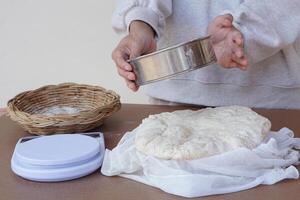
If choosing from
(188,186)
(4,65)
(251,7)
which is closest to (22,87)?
A: (4,65)

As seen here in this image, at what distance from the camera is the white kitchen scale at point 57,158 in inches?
24.2

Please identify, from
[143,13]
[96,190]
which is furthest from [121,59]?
[96,190]

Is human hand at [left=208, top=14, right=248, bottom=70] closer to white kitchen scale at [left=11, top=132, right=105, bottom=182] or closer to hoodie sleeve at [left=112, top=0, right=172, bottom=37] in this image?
hoodie sleeve at [left=112, top=0, right=172, bottom=37]

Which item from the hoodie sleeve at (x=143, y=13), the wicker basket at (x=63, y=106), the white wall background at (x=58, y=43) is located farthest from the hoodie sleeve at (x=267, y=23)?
the white wall background at (x=58, y=43)

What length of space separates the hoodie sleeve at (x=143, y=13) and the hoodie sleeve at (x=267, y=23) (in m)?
0.16

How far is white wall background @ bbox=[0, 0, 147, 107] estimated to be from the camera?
1688mm

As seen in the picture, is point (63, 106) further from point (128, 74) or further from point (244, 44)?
point (244, 44)

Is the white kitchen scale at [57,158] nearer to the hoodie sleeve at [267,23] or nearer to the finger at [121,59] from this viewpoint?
the finger at [121,59]

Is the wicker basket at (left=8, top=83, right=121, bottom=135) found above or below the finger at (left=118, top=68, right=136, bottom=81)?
below

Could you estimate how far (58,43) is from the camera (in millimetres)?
1716

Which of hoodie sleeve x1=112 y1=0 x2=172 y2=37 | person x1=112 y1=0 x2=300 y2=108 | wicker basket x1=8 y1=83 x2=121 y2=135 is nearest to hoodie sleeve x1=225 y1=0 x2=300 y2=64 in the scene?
person x1=112 y1=0 x2=300 y2=108

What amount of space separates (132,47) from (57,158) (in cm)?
28

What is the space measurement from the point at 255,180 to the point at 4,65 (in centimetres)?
140

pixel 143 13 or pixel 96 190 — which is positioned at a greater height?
pixel 143 13
